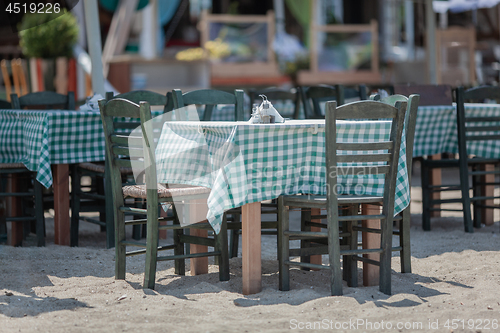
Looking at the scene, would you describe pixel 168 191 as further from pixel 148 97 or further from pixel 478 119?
pixel 478 119

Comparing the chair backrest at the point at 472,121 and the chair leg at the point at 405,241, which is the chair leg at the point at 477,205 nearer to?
the chair backrest at the point at 472,121

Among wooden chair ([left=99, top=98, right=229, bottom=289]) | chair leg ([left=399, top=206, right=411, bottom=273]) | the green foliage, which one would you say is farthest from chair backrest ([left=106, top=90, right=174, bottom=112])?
the green foliage

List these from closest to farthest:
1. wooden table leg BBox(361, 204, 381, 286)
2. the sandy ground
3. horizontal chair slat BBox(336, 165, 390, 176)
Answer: the sandy ground, horizontal chair slat BBox(336, 165, 390, 176), wooden table leg BBox(361, 204, 381, 286)

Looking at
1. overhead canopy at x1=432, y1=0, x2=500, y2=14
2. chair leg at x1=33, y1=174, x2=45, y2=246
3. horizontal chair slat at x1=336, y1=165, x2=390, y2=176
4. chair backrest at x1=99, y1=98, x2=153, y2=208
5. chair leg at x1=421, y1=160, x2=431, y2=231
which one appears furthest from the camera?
overhead canopy at x1=432, y1=0, x2=500, y2=14

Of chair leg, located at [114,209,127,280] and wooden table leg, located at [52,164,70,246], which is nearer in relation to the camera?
chair leg, located at [114,209,127,280]

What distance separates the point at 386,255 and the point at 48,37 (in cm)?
683

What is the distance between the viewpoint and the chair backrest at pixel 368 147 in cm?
306

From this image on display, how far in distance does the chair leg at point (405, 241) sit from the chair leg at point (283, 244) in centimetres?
76

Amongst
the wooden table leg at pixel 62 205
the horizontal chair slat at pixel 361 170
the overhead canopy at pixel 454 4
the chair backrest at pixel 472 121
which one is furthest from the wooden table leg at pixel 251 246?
the overhead canopy at pixel 454 4

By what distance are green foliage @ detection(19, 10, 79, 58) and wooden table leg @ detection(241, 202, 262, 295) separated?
630 cm

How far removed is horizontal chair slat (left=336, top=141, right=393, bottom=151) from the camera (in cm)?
308

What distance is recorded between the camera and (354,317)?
2855 millimetres

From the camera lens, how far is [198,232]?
3697 mm

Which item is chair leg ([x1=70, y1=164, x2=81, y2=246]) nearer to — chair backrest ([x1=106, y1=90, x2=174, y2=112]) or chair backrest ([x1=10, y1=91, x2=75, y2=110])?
chair backrest ([x1=106, y1=90, x2=174, y2=112])
